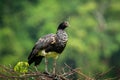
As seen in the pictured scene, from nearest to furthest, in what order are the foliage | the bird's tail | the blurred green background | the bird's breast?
1. the foliage
2. the bird's tail
3. the bird's breast
4. the blurred green background

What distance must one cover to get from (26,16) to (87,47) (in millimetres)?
4937

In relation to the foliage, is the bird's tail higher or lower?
higher

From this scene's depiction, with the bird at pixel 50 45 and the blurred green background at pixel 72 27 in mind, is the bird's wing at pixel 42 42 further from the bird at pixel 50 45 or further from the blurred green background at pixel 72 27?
the blurred green background at pixel 72 27

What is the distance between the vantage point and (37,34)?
124 ft

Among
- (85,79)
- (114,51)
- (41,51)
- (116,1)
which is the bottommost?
(85,79)

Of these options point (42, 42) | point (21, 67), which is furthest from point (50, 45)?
point (21, 67)

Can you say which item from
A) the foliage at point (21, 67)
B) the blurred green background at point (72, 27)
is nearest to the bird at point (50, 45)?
the foliage at point (21, 67)

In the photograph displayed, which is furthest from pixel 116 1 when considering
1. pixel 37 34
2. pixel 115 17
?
pixel 37 34

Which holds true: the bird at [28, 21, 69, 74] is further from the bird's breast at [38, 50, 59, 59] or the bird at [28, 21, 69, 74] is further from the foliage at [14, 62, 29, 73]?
the foliage at [14, 62, 29, 73]

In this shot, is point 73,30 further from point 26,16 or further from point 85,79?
point 85,79

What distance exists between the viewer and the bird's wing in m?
7.45

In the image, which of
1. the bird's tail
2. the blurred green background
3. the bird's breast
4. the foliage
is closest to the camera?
the foliage

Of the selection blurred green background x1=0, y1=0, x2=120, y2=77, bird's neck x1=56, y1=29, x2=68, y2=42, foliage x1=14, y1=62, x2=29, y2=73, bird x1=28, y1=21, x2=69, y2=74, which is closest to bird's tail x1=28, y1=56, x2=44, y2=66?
bird x1=28, y1=21, x2=69, y2=74

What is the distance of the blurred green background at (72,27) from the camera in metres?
37.9
